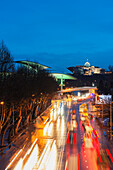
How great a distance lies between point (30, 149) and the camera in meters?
25.7

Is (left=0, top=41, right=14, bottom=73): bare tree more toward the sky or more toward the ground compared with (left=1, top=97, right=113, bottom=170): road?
more toward the sky

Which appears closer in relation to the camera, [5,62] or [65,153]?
[65,153]

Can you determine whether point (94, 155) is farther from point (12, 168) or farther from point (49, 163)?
point (12, 168)

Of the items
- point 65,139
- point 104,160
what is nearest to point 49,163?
point 104,160

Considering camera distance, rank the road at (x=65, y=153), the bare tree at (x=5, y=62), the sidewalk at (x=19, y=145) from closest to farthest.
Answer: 1. the road at (x=65, y=153)
2. the sidewalk at (x=19, y=145)
3. the bare tree at (x=5, y=62)

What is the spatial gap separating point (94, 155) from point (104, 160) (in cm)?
177

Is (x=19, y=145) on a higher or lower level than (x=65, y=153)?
higher

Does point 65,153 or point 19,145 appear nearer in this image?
point 65,153

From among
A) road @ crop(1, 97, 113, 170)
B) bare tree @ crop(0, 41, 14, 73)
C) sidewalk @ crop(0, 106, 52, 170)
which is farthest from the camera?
bare tree @ crop(0, 41, 14, 73)

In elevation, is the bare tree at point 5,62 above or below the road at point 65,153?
above

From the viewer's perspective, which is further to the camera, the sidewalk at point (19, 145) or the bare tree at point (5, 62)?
the bare tree at point (5, 62)

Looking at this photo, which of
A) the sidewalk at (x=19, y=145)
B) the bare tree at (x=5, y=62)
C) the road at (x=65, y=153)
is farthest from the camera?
the bare tree at (x=5, y=62)

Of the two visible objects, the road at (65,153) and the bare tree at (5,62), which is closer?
the road at (65,153)

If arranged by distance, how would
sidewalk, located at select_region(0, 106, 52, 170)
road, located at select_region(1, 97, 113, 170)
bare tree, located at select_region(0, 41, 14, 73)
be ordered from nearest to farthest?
road, located at select_region(1, 97, 113, 170), sidewalk, located at select_region(0, 106, 52, 170), bare tree, located at select_region(0, 41, 14, 73)
